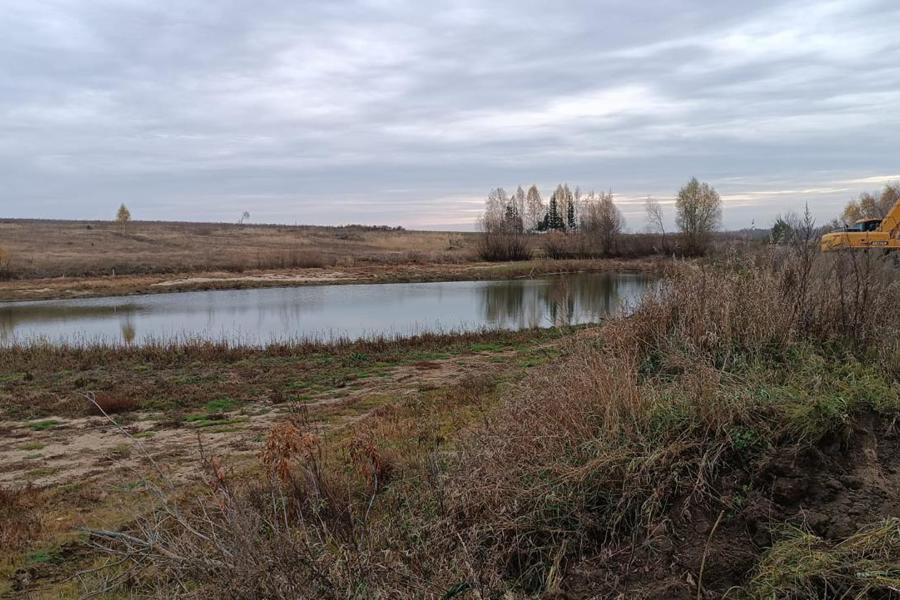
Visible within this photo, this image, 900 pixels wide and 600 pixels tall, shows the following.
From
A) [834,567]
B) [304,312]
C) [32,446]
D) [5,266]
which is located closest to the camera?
[834,567]

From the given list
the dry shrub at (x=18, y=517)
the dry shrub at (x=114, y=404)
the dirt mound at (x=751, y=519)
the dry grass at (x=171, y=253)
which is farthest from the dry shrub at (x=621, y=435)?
the dry grass at (x=171, y=253)

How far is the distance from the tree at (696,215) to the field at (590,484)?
49.8 m

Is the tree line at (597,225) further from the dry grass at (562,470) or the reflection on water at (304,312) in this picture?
the dry grass at (562,470)

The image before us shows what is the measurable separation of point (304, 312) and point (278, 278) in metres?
18.5

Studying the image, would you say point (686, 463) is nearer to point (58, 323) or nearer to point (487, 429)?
point (487, 429)

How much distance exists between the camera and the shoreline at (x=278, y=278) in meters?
39.1

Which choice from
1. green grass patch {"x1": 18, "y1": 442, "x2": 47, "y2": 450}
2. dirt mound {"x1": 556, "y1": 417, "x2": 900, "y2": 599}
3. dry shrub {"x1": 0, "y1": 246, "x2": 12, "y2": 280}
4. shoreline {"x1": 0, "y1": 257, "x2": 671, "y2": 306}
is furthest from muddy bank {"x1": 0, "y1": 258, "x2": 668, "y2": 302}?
dirt mound {"x1": 556, "y1": 417, "x2": 900, "y2": 599}

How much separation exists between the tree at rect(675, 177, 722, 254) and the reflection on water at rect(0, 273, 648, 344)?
17593mm

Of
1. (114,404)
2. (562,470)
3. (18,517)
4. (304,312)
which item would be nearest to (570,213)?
(304,312)

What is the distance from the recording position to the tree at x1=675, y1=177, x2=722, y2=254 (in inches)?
2223

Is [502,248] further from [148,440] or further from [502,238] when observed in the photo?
[148,440]

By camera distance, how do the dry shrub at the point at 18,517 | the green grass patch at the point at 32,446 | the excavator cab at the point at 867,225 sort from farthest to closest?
the excavator cab at the point at 867,225, the green grass patch at the point at 32,446, the dry shrub at the point at 18,517

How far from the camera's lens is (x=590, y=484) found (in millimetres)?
3951

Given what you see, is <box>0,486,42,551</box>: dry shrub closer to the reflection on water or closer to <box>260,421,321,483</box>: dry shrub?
<box>260,421,321,483</box>: dry shrub
